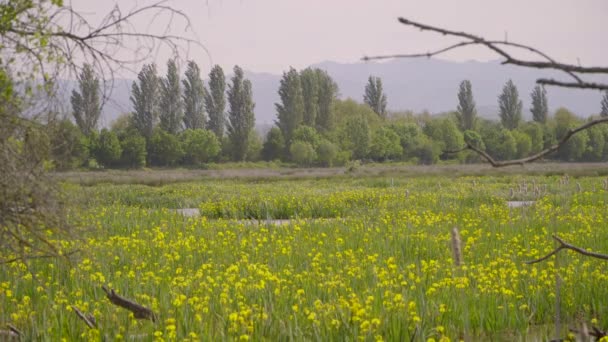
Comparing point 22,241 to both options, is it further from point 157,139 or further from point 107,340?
point 157,139

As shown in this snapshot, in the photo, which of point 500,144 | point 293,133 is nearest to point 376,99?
point 500,144

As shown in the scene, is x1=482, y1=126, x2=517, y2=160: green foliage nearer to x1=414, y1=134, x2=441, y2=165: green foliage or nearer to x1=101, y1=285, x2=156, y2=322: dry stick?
x1=414, y1=134, x2=441, y2=165: green foliage

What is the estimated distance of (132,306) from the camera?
455 cm

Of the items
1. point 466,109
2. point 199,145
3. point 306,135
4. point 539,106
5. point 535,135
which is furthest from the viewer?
point 539,106

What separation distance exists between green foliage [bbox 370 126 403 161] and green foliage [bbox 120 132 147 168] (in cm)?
2490

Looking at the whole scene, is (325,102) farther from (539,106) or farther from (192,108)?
(539,106)

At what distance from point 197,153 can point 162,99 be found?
20.1 feet

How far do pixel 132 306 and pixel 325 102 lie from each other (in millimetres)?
65599

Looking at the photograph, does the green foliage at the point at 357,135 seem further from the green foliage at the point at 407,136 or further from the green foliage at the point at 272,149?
the green foliage at the point at 272,149

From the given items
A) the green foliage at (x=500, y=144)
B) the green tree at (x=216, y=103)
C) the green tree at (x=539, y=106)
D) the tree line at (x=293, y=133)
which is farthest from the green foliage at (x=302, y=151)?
→ the green tree at (x=539, y=106)

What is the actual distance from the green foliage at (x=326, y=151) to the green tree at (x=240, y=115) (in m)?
7.39

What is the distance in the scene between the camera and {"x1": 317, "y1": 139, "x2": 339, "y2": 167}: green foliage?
60.8 m

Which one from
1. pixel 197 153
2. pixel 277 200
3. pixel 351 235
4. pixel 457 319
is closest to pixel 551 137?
pixel 197 153

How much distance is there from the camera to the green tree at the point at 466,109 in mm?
73000
